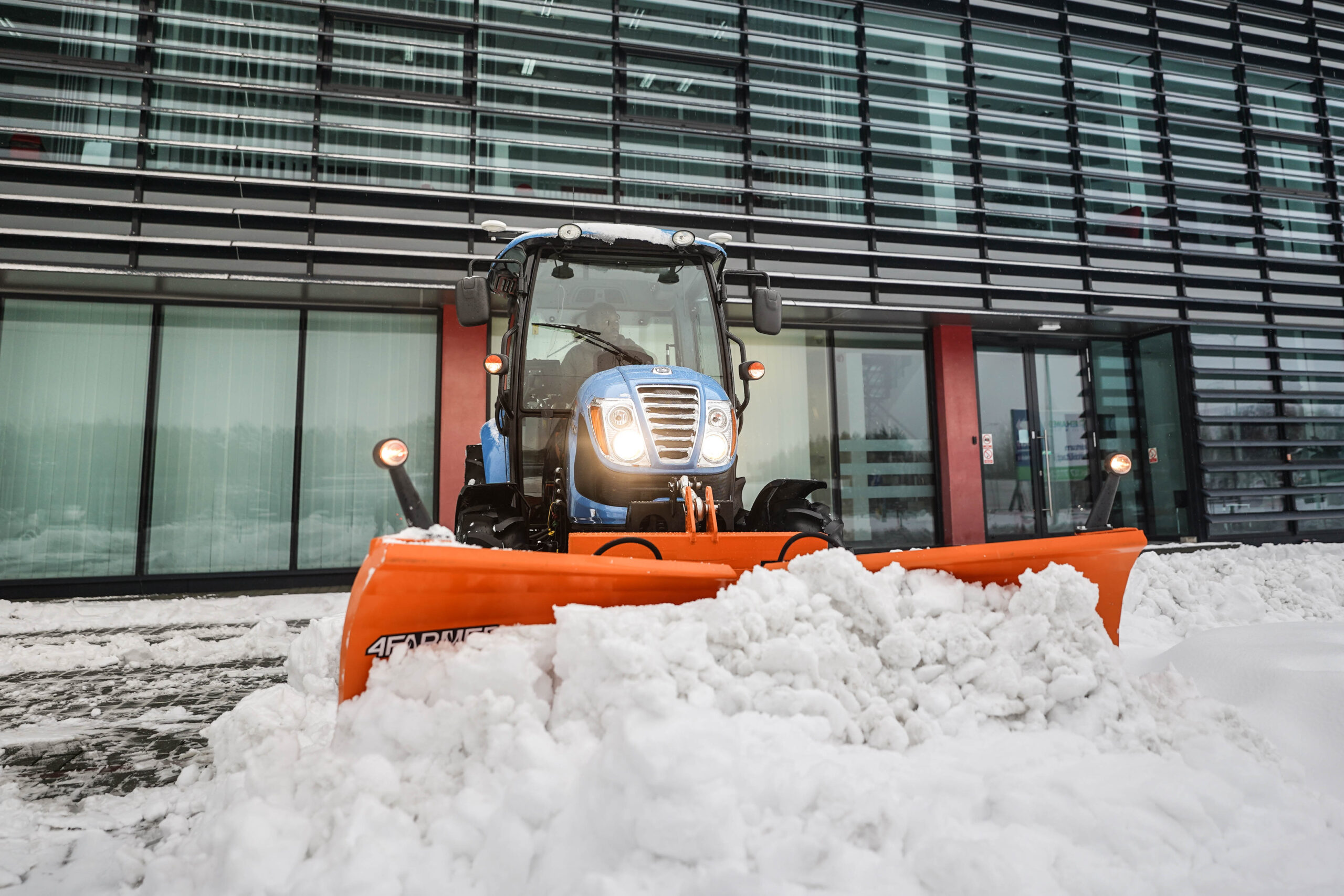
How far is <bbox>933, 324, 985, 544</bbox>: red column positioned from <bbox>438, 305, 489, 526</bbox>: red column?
20.8ft

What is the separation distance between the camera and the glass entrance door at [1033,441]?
33.2 feet

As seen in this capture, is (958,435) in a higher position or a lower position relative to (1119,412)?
lower

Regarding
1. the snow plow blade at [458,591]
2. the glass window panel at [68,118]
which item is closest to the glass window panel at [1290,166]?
the snow plow blade at [458,591]

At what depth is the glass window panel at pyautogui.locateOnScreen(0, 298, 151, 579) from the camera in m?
7.45

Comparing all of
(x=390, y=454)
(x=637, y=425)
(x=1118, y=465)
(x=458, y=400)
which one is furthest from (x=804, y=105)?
(x=390, y=454)

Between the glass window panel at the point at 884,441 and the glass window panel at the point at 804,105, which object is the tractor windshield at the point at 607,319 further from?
the glass window panel at the point at 804,105

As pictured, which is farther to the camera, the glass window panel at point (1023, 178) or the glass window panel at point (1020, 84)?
the glass window panel at point (1020, 84)

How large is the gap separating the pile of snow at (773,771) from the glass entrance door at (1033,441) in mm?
8461

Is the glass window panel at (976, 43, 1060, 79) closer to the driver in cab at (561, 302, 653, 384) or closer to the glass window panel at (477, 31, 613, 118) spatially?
the glass window panel at (477, 31, 613, 118)

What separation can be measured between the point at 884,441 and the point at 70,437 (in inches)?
395

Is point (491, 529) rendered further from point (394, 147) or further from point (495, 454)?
point (394, 147)

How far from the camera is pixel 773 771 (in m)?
1.59

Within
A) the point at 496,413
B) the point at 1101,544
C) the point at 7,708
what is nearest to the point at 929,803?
the point at 1101,544

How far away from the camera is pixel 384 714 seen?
73.0 inches
